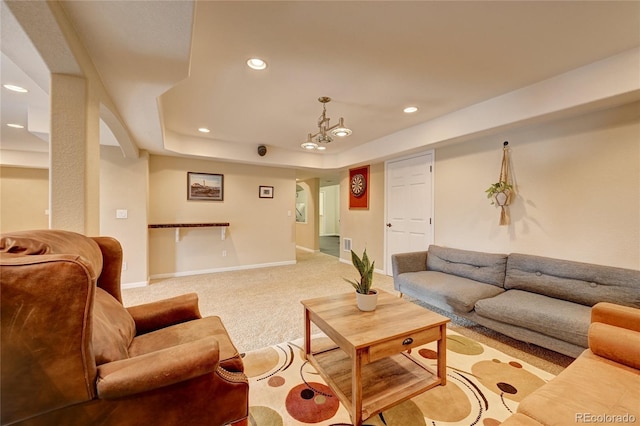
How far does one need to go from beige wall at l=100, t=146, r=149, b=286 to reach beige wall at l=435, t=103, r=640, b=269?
15.6ft

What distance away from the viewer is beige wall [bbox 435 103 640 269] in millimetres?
2227

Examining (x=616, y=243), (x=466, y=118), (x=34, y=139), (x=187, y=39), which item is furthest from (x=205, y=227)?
(x=616, y=243)

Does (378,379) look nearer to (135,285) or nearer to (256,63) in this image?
(256,63)

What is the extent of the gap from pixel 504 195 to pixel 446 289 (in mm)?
1362

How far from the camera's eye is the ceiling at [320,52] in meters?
1.49

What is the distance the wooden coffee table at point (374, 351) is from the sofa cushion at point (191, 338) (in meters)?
0.60

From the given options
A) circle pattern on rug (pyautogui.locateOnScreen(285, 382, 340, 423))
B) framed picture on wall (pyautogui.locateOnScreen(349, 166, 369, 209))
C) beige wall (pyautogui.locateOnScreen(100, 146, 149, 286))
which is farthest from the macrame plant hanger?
beige wall (pyautogui.locateOnScreen(100, 146, 149, 286))

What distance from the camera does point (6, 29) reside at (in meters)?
1.21

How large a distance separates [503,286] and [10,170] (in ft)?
29.2

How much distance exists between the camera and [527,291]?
245 cm

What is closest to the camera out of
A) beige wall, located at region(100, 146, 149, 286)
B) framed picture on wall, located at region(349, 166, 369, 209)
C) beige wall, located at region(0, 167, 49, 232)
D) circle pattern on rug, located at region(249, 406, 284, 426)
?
circle pattern on rug, located at region(249, 406, 284, 426)

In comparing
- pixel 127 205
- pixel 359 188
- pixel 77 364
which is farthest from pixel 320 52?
pixel 127 205

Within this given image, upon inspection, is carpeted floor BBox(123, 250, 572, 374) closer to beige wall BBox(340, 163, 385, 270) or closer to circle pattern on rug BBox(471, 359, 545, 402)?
circle pattern on rug BBox(471, 359, 545, 402)

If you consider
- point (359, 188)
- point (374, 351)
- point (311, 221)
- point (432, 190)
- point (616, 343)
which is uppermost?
point (359, 188)
